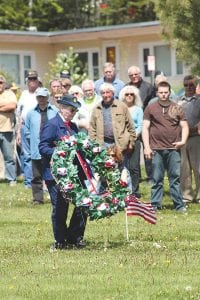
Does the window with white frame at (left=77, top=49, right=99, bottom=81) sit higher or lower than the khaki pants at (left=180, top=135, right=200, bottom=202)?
higher

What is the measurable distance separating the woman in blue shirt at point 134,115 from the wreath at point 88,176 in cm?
519

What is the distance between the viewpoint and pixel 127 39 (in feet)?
131

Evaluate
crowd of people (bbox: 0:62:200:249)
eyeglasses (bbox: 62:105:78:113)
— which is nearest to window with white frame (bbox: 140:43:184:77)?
crowd of people (bbox: 0:62:200:249)

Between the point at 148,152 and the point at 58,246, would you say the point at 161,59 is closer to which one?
the point at 148,152

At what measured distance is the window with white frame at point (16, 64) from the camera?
40562 mm

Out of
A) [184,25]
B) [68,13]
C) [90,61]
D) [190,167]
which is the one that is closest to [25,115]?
[190,167]

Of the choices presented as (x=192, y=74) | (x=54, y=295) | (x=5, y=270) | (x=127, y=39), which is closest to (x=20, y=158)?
(x=192, y=74)

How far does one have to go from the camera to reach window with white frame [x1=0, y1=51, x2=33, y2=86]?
133ft

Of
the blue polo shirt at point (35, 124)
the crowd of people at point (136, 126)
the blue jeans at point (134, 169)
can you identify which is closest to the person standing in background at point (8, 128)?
the crowd of people at point (136, 126)

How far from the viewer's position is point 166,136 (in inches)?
614

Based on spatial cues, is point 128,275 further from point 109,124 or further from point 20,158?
point 20,158

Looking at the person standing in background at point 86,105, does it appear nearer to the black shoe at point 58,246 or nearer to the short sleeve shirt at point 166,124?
the short sleeve shirt at point 166,124

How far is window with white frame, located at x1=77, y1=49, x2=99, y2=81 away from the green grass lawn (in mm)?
26083

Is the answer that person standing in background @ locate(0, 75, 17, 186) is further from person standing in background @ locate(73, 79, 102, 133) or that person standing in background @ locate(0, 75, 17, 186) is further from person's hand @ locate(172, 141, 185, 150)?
person's hand @ locate(172, 141, 185, 150)
